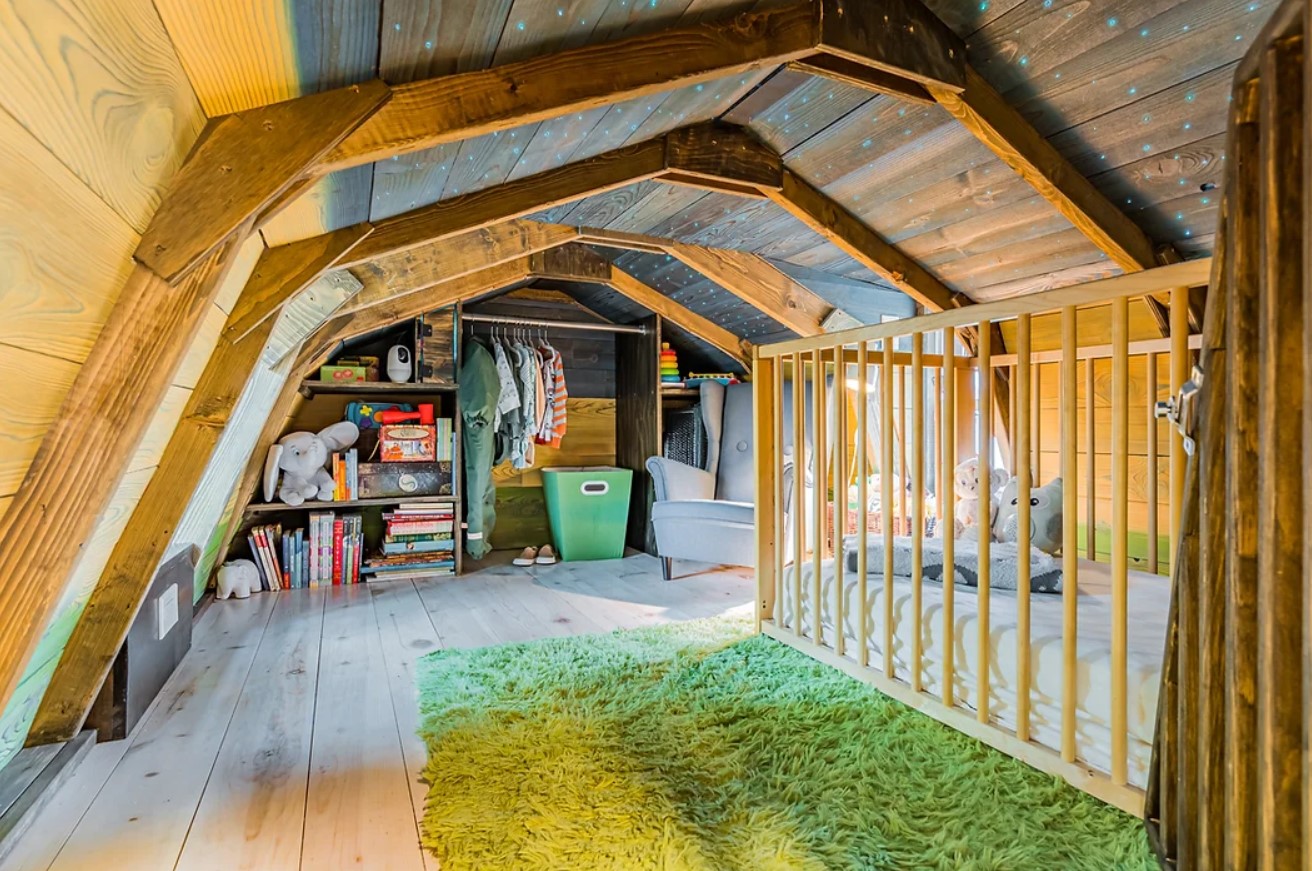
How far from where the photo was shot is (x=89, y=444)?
2.72 ft

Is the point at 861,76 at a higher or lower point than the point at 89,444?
higher

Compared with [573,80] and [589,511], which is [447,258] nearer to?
[573,80]

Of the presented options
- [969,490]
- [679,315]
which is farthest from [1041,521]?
[679,315]

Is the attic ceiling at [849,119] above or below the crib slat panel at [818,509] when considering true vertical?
above

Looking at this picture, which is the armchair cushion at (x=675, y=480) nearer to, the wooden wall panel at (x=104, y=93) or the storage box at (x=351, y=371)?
the storage box at (x=351, y=371)

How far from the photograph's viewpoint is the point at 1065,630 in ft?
4.33

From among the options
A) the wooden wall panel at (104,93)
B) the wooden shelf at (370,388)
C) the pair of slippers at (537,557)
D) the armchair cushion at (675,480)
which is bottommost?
the pair of slippers at (537,557)

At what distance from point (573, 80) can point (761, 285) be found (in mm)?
2037

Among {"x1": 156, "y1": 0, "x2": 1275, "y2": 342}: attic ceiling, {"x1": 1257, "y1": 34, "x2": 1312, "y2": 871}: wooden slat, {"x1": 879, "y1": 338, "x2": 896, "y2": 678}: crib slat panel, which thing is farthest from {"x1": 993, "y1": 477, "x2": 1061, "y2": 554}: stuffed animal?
{"x1": 1257, "y1": 34, "x2": 1312, "y2": 871}: wooden slat

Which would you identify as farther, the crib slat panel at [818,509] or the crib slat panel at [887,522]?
the crib slat panel at [818,509]

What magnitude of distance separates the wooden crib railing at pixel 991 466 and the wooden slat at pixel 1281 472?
21.3 inches

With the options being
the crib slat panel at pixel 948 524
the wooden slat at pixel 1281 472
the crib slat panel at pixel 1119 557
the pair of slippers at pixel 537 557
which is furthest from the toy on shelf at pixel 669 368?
the wooden slat at pixel 1281 472

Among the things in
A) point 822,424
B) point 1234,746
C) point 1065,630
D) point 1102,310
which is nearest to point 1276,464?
point 1234,746

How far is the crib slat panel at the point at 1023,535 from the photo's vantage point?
1380mm
